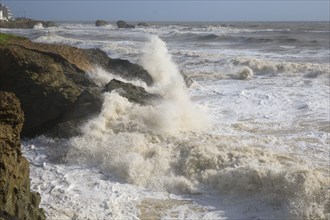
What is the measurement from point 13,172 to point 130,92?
522 centimetres

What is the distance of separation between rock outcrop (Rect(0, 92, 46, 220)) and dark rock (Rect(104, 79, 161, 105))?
14.3ft

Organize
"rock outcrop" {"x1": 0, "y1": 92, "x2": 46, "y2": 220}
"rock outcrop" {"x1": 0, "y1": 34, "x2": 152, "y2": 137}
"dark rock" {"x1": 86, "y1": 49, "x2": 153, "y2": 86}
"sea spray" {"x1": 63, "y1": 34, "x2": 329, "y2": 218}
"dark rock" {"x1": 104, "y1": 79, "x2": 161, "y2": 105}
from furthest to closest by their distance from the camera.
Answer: "dark rock" {"x1": 86, "y1": 49, "x2": 153, "y2": 86} < "dark rock" {"x1": 104, "y1": 79, "x2": 161, "y2": 105} < "rock outcrop" {"x1": 0, "y1": 34, "x2": 152, "y2": 137} < "sea spray" {"x1": 63, "y1": 34, "x2": 329, "y2": 218} < "rock outcrop" {"x1": 0, "y1": 92, "x2": 46, "y2": 220}

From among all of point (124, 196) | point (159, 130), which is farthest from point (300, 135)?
point (124, 196)

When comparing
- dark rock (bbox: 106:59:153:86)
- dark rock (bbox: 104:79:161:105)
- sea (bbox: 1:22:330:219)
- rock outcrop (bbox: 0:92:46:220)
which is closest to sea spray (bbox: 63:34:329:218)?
sea (bbox: 1:22:330:219)

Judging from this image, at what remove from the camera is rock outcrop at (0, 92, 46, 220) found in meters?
3.74

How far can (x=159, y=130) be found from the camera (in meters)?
7.99

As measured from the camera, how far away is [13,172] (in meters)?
4.01

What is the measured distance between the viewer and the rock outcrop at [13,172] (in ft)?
12.3

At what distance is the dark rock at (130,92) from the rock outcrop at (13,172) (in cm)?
435

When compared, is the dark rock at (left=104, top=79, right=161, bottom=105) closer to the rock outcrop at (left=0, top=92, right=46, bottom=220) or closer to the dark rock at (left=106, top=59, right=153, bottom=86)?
the dark rock at (left=106, top=59, right=153, bottom=86)

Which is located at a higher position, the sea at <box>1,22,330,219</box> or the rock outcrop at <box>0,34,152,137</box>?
the rock outcrop at <box>0,34,152,137</box>

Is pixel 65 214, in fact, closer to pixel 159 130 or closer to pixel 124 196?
pixel 124 196

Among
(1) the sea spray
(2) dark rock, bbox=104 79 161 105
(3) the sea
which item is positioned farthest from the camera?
(2) dark rock, bbox=104 79 161 105

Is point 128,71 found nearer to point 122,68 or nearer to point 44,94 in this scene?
point 122,68
